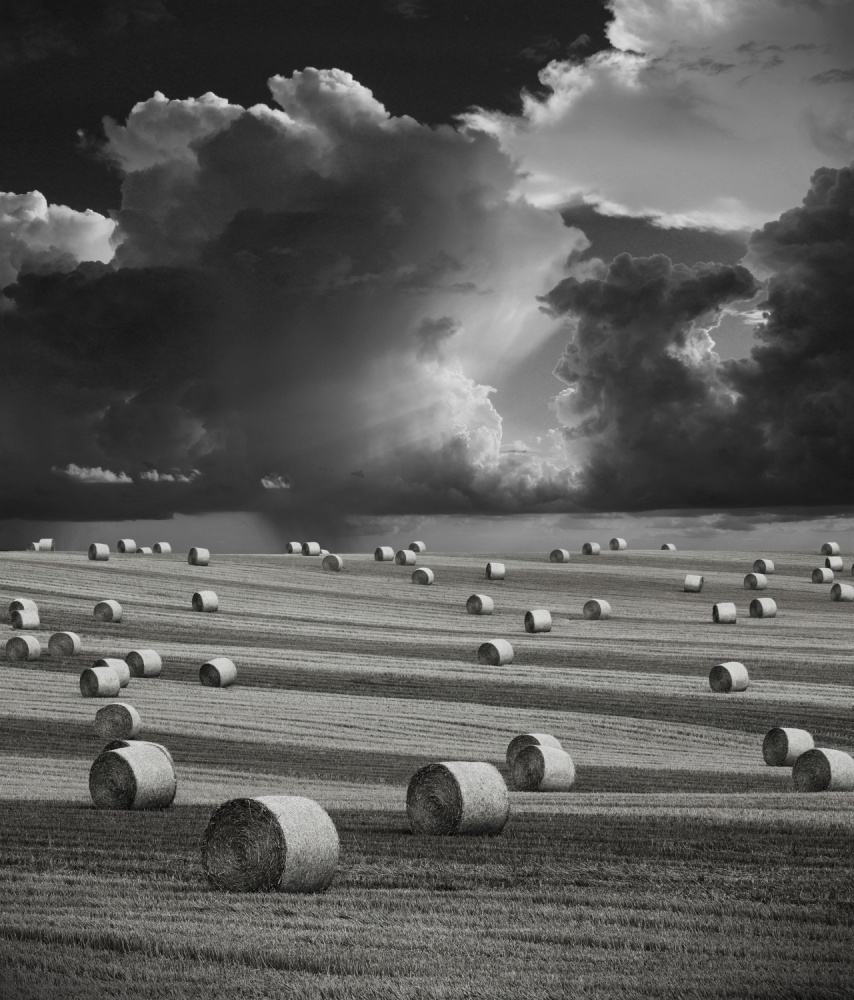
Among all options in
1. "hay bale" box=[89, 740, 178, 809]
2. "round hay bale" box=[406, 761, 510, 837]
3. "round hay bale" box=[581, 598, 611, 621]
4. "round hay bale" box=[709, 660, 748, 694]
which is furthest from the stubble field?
"round hay bale" box=[581, 598, 611, 621]

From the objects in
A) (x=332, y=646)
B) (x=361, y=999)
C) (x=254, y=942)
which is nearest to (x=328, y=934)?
(x=254, y=942)

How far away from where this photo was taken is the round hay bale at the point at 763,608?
155 feet

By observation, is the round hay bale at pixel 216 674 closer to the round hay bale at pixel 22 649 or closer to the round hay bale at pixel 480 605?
the round hay bale at pixel 22 649

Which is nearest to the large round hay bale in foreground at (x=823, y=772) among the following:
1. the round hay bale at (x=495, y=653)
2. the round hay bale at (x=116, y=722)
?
the round hay bale at (x=116, y=722)

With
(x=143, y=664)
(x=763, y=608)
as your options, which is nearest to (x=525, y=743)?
(x=143, y=664)

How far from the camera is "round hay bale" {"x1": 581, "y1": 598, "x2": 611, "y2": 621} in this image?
4672 centimetres

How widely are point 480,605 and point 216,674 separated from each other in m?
17.7

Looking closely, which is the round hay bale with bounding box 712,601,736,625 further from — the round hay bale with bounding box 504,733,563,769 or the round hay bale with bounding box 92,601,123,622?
the round hay bale with bounding box 504,733,563,769

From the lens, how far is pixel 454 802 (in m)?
14.6

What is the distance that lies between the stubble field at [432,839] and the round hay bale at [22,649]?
63 centimetres

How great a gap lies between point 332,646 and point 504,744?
14578mm

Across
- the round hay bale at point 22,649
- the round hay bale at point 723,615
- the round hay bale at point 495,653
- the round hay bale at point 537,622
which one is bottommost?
the round hay bale at point 495,653

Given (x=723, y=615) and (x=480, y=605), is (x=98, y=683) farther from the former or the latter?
(x=723, y=615)

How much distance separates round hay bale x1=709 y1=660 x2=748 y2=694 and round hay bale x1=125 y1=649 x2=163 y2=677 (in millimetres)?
13276
